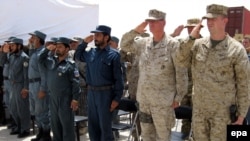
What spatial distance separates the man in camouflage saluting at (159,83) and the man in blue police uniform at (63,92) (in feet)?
4.57

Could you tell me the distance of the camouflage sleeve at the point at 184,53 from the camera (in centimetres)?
344

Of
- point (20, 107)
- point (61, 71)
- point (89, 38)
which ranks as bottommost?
point (20, 107)

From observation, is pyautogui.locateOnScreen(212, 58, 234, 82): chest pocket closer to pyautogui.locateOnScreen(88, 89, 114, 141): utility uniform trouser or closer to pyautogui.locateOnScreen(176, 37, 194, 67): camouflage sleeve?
pyautogui.locateOnScreen(176, 37, 194, 67): camouflage sleeve

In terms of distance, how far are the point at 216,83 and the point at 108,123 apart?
176 cm

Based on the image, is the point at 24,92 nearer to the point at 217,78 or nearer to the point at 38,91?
the point at 38,91

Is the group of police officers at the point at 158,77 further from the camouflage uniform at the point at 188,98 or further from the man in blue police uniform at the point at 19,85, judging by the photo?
the man in blue police uniform at the point at 19,85

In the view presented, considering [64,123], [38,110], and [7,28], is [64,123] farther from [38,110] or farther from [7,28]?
[7,28]

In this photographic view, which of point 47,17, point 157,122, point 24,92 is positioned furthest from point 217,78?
point 47,17

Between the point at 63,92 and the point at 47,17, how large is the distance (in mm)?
4244

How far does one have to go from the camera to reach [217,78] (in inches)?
128

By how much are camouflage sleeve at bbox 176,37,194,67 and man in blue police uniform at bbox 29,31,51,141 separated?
2.94 meters

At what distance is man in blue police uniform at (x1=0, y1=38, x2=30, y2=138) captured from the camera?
6.70m

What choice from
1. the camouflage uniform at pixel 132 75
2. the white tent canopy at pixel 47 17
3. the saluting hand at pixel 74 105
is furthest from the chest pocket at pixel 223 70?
the white tent canopy at pixel 47 17

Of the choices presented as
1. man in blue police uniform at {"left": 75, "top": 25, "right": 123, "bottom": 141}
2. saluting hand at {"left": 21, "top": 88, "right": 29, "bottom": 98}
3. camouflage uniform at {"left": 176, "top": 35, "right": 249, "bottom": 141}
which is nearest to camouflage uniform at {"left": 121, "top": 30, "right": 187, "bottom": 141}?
camouflage uniform at {"left": 176, "top": 35, "right": 249, "bottom": 141}
